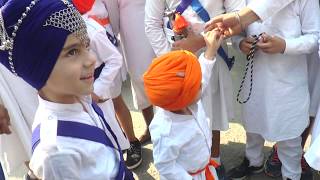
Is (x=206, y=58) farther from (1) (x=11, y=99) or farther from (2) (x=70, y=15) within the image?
(1) (x=11, y=99)

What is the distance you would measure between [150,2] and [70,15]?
102cm

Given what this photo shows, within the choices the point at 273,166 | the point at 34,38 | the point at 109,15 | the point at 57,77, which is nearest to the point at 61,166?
the point at 57,77

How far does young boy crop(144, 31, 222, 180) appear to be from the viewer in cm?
175

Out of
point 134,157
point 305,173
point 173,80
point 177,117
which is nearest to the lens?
point 173,80

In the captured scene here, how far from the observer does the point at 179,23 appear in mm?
2168

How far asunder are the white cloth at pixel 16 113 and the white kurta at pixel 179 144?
0.84 meters

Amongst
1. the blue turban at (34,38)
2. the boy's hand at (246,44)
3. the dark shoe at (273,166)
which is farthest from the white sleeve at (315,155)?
the blue turban at (34,38)

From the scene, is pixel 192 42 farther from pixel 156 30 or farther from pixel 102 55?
pixel 102 55

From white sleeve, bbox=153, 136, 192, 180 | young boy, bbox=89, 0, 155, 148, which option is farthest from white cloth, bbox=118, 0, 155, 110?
white sleeve, bbox=153, 136, 192, 180

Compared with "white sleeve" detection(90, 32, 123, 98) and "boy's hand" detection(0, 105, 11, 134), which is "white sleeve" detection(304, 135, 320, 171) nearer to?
"white sleeve" detection(90, 32, 123, 98)

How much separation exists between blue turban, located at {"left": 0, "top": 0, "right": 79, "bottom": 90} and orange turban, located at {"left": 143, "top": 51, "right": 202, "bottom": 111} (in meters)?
0.50

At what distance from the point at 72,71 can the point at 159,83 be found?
1.51 feet

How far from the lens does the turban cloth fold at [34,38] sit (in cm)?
131

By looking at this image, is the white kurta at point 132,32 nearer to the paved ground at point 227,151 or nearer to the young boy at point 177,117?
the paved ground at point 227,151
